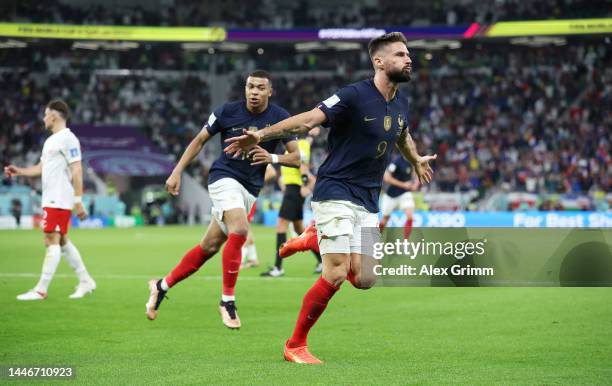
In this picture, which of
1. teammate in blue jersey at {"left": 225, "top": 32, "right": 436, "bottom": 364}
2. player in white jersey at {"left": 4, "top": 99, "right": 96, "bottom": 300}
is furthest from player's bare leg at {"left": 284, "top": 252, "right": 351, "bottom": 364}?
player in white jersey at {"left": 4, "top": 99, "right": 96, "bottom": 300}

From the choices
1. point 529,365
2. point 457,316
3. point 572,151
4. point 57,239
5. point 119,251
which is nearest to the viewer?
point 529,365

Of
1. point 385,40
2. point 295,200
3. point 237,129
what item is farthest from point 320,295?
point 295,200

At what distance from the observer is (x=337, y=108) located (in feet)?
22.8

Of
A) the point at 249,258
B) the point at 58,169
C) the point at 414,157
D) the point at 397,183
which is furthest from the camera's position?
the point at 397,183

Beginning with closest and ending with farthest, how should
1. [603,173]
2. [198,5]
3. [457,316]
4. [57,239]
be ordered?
[457,316], [57,239], [603,173], [198,5]

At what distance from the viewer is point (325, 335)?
8.53 metres

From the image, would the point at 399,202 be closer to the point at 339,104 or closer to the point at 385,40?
the point at 385,40

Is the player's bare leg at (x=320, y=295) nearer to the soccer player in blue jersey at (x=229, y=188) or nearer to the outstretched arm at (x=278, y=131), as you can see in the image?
the outstretched arm at (x=278, y=131)

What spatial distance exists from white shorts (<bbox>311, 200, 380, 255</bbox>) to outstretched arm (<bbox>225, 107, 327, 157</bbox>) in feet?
2.44

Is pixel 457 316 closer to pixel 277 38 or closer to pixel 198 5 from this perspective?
pixel 277 38

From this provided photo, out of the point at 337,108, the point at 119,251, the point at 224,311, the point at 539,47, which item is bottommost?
the point at 119,251

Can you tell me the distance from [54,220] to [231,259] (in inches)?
134

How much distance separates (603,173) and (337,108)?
3324 cm

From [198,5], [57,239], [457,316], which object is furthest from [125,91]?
[457,316]
